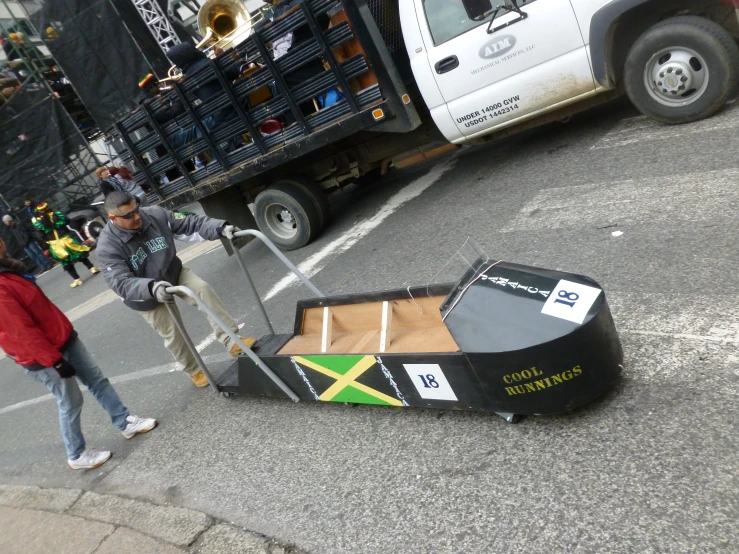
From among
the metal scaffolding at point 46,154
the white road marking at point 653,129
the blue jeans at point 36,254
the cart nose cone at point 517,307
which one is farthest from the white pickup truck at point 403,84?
the blue jeans at point 36,254

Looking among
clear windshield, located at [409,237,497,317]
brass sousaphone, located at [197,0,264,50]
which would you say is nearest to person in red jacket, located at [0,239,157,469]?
clear windshield, located at [409,237,497,317]

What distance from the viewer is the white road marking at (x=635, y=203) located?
12.7 feet

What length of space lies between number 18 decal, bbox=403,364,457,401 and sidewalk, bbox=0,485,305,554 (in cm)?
102

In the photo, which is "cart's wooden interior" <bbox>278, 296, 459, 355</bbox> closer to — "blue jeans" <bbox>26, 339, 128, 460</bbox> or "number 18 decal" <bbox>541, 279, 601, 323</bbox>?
"number 18 decal" <bbox>541, 279, 601, 323</bbox>

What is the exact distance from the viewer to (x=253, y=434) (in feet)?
12.5

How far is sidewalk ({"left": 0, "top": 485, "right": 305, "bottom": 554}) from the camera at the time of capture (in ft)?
9.78

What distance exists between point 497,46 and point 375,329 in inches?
129

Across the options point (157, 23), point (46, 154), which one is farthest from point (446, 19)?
point (46, 154)

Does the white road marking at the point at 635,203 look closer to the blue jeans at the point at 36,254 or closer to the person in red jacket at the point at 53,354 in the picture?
the person in red jacket at the point at 53,354

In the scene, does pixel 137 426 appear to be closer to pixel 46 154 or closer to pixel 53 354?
pixel 53 354

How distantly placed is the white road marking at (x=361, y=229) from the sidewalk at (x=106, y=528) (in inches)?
109

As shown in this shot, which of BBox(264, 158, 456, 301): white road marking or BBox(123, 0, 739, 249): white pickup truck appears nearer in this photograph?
BBox(123, 0, 739, 249): white pickup truck

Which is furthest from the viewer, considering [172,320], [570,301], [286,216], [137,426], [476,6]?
[286,216]

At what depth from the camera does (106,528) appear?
3.49m
